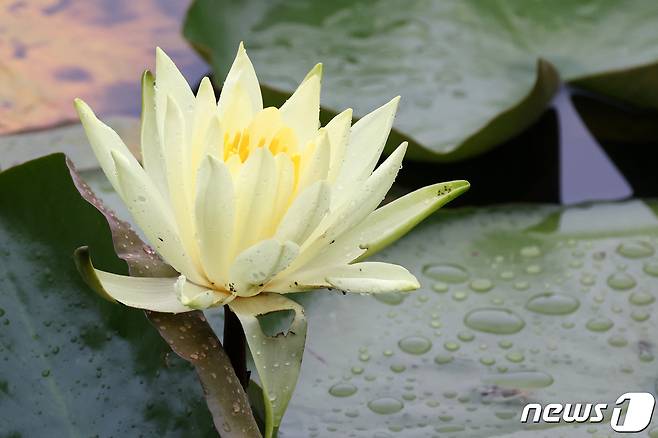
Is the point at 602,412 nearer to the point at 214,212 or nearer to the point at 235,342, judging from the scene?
the point at 235,342

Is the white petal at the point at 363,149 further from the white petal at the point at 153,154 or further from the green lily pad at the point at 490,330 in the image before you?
the green lily pad at the point at 490,330

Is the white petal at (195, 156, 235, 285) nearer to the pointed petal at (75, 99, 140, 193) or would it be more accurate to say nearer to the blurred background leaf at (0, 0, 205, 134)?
the pointed petal at (75, 99, 140, 193)

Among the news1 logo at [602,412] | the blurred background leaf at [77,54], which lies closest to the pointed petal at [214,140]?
the news1 logo at [602,412]

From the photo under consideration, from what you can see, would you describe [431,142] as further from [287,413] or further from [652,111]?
[287,413]

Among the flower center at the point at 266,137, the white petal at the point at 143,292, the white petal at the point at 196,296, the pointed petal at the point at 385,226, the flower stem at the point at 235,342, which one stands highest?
the flower center at the point at 266,137

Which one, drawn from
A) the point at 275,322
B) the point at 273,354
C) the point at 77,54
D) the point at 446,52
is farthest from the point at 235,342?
the point at 77,54

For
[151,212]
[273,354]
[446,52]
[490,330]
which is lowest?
[490,330]
